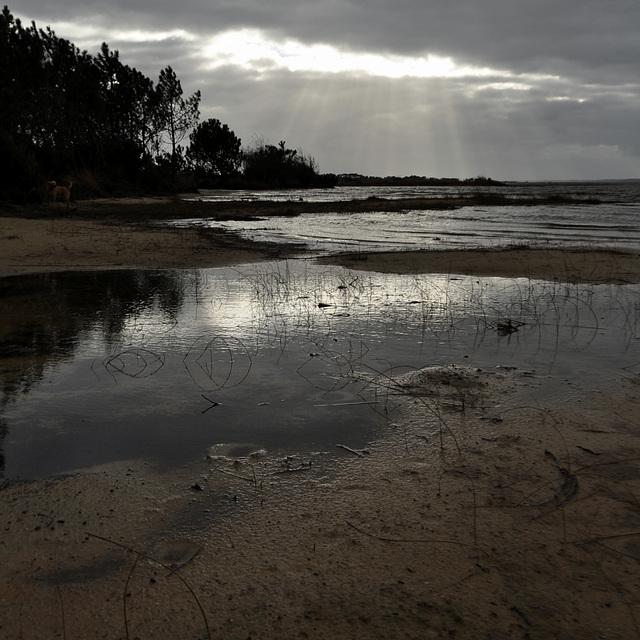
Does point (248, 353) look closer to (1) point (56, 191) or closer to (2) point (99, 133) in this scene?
(1) point (56, 191)

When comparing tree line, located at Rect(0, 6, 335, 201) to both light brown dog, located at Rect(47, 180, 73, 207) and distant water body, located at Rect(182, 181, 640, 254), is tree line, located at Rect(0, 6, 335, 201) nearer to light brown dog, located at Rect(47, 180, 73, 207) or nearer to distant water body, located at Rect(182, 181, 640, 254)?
light brown dog, located at Rect(47, 180, 73, 207)

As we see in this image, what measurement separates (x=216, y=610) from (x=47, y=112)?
40.1 metres

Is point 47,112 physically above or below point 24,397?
above

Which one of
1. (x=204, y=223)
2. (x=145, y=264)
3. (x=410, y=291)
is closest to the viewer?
(x=410, y=291)

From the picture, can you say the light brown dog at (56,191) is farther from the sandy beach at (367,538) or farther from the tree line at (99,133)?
the sandy beach at (367,538)

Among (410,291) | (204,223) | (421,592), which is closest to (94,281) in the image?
(410,291)

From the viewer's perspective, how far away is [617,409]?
13.5 feet

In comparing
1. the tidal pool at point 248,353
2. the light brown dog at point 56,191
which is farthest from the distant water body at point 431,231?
the tidal pool at point 248,353

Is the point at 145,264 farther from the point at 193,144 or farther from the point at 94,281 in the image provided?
the point at 193,144

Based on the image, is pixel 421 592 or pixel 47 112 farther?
pixel 47 112

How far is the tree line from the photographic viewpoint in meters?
31.0

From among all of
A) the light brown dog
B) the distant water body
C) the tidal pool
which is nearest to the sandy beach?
the tidal pool

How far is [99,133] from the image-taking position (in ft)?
162

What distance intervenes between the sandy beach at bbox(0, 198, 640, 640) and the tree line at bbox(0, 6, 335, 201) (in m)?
23.9
